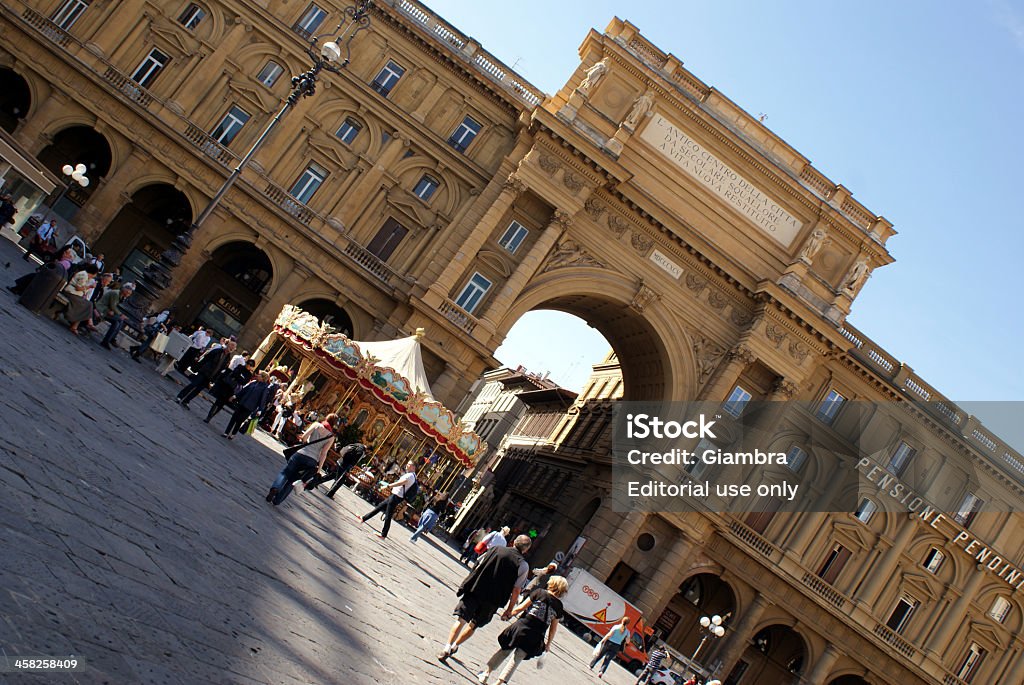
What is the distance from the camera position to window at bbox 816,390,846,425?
41031mm

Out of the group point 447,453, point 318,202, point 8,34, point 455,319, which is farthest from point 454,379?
point 8,34

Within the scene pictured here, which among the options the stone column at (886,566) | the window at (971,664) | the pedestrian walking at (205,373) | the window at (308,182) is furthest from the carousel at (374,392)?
the window at (971,664)

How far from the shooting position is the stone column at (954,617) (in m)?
39.7

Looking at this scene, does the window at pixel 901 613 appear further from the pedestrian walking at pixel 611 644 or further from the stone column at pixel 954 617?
the pedestrian walking at pixel 611 644

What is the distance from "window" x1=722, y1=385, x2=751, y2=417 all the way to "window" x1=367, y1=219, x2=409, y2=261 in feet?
53.4

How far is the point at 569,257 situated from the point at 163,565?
31067 millimetres

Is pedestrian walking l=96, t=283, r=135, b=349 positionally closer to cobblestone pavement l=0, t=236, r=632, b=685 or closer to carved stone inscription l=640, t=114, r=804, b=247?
cobblestone pavement l=0, t=236, r=632, b=685

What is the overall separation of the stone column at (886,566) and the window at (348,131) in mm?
30894

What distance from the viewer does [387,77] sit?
37.5 m

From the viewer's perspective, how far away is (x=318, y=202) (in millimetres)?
36188

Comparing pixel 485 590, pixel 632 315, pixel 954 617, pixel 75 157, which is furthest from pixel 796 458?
pixel 75 157

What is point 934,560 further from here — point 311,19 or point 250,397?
point 311,19

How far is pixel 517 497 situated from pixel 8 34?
3788cm

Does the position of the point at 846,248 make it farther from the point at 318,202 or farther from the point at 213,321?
the point at 213,321
